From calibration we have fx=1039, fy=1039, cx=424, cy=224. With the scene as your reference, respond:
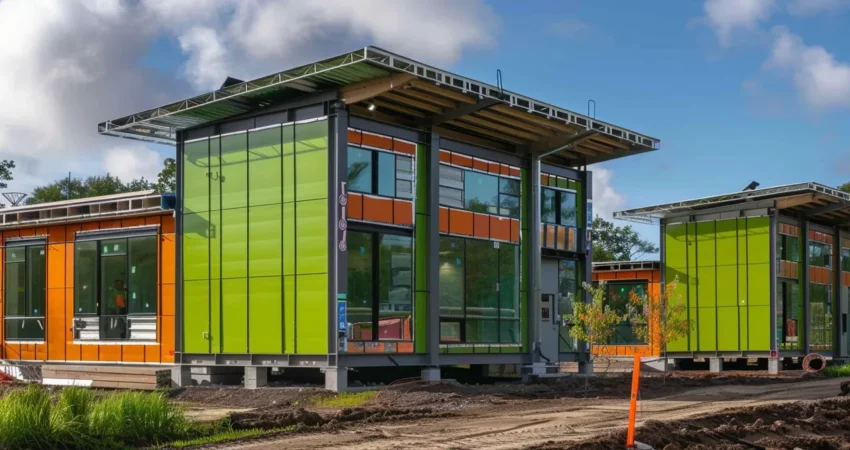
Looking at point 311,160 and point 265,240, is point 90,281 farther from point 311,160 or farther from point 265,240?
point 311,160

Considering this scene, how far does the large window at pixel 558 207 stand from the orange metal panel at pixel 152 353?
12311mm

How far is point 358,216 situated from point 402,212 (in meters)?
1.76

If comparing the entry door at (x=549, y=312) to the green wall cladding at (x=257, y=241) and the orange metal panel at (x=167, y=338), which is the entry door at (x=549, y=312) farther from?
the orange metal panel at (x=167, y=338)

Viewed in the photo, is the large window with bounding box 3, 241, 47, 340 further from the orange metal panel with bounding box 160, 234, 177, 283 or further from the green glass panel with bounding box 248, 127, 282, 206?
the green glass panel with bounding box 248, 127, 282, 206

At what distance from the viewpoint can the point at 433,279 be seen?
27781 mm

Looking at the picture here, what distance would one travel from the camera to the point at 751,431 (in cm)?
1716

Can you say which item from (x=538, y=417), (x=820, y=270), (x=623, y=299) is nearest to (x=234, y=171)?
(x=538, y=417)

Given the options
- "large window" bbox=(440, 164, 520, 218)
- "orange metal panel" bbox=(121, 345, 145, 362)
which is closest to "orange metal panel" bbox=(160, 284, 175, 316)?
"orange metal panel" bbox=(121, 345, 145, 362)

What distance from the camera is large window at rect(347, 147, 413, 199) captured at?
25953mm

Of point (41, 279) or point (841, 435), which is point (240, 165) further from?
point (841, 435)

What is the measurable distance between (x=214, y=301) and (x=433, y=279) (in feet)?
19.1

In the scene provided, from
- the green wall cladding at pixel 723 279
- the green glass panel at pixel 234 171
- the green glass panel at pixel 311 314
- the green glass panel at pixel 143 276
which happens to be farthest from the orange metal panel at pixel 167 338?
the green wall cladding at pixel 723 279

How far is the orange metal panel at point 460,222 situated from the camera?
2894cm

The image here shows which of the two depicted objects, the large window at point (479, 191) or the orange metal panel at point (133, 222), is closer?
the large window at point (479, 191)
